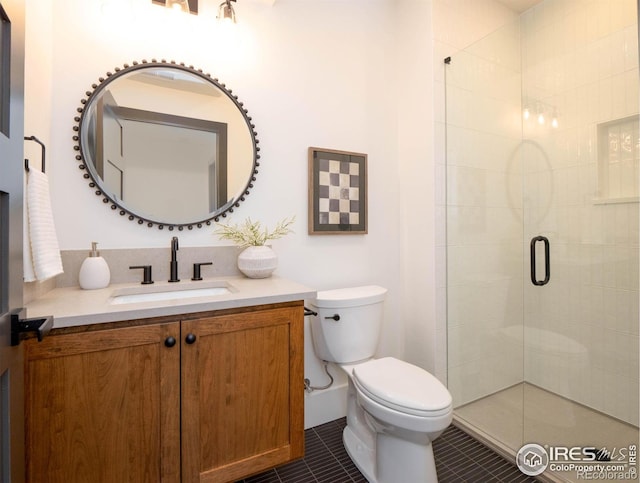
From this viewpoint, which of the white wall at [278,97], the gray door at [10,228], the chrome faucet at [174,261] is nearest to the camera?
the gray door at [10,228]

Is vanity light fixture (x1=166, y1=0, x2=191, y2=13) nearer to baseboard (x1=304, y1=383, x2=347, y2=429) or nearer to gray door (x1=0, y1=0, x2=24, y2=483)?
gray door (x1=0, y1=0, x2=24, y2=483)

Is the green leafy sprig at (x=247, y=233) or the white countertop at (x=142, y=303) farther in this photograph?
the green leafy sprig at (x=247, y=233)

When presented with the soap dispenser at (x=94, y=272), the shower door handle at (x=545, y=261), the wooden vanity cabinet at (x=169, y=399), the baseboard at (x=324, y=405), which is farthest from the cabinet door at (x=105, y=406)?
the shower door handle at (x=545, y=261)

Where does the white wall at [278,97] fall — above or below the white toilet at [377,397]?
above

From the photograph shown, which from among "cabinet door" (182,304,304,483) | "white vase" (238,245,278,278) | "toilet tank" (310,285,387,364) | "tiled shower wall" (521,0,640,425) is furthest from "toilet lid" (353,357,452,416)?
"tiled shower wall" (521,0,640,425)

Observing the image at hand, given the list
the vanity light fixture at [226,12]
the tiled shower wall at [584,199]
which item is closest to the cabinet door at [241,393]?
the vanity light fixture at [226,12]

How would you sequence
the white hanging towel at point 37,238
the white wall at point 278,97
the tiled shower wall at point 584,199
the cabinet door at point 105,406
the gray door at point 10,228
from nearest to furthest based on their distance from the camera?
the gray door at point 10,228, the cabinet door at point 105,406, the white hanging towel at point 37,238, the white wall at point 278,97, the tiled shower wall at point 584,199

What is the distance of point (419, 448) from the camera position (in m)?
1.26

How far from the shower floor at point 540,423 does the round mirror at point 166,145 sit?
185 centimetres

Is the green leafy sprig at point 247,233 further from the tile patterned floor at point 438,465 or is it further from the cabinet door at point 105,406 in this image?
the tile patterned floor at point 438,465

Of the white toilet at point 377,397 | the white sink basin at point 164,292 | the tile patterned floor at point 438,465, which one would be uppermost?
the white sink basin at point 164,292

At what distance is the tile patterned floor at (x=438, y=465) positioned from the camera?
141 cm

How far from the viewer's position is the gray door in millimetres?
604

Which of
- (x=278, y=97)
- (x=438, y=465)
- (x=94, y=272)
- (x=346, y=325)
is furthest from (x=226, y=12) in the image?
(x=438, y=465)
